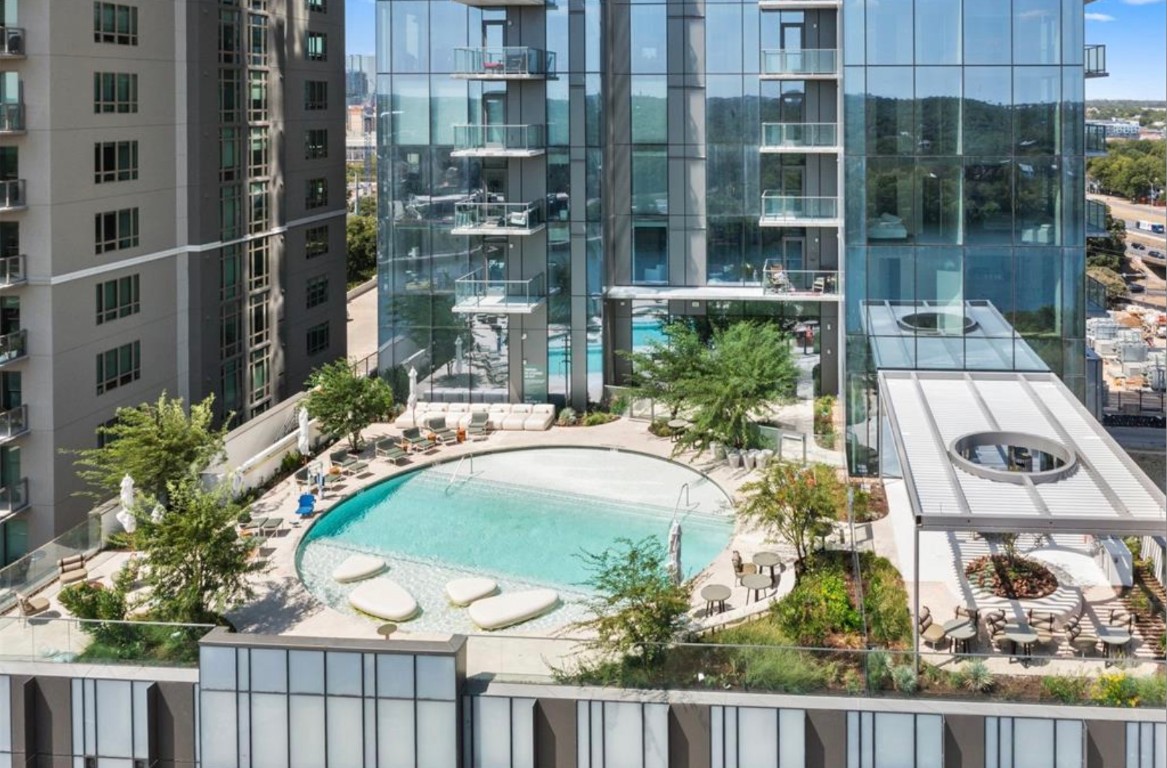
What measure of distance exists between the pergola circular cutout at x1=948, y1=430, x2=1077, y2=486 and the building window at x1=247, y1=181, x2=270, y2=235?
22.3 metres

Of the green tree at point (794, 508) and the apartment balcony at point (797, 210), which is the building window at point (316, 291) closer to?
the apartment balcony at point (797, 210)

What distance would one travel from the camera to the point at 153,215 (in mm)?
31719

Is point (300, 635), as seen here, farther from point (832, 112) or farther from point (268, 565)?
point (832, 112)

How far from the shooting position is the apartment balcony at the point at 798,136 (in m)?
34.1

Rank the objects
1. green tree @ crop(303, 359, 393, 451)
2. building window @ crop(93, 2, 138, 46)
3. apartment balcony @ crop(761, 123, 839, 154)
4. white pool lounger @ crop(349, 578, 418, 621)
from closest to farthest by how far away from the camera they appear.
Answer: white pool lounger @ crop(349, 578, 418, 621)
building window @ crop(93, 2, 138, 46)
green tree @ crop(303, 359, 393, 451)
apartment balcony @ crop(761, 123, 839, 154)

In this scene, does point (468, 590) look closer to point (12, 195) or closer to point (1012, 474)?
point (1012, 474)

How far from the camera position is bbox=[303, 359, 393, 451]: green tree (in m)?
30.3

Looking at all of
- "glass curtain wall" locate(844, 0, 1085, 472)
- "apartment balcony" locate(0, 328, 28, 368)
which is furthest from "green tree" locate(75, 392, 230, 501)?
"glass curtain wall" locate(844, 0, 1085, 472)

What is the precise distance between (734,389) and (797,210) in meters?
7.80

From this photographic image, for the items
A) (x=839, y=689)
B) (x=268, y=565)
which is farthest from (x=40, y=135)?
(x=839, y=689)

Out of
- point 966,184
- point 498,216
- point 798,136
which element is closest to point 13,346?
point 498,216

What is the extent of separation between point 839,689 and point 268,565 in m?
11.0

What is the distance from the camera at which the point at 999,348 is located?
1079 inches

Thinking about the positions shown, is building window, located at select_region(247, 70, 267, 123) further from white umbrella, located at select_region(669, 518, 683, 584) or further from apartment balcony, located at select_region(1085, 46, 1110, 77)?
apartment balcony, located at select_region(1085, 46, 1110, 77)
